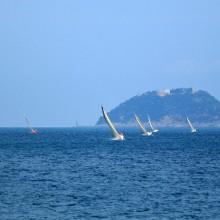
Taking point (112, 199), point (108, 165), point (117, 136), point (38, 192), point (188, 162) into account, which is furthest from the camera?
point (117, 136)

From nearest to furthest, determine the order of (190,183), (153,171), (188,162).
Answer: (190,183) → (153,171) → (188,162)

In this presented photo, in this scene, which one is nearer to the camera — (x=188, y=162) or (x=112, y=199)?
(x=112, y=199)


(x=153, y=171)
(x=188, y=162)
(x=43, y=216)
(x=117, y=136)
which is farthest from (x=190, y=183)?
(x=117, y=136)

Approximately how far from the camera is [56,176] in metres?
80.4

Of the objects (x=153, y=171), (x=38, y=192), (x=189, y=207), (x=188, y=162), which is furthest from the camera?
(x=188, y=162)

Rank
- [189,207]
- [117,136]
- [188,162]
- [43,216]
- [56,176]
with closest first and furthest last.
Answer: [43,216] < [189,207] < [56,176] < [188,162] < [117,136]

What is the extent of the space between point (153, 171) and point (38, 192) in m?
27.4

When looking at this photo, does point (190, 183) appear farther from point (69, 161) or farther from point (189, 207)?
point (69, 161)

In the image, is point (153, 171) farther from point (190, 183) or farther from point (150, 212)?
point (150, 212)

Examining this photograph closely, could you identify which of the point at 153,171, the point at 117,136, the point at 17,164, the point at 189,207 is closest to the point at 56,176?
the point at 153,171

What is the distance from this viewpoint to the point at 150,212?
53.5 m

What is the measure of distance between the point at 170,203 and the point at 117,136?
5583 inches

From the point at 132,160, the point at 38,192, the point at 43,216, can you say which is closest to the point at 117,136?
the point at 132,160

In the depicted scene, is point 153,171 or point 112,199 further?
point 153,171
